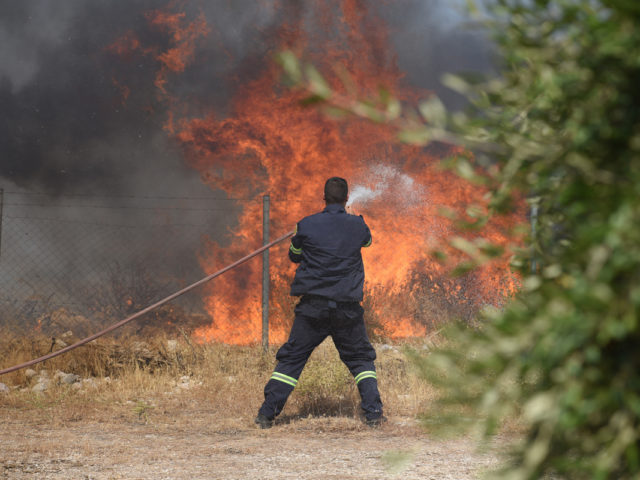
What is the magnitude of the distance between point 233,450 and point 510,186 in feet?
12.4

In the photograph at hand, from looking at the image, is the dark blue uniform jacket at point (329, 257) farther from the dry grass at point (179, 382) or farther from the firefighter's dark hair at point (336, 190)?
the dry grass at point (179, 382)

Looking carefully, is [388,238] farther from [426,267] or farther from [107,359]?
[107,359]

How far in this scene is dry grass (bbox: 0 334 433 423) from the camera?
5.80m

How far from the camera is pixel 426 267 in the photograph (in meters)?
10.5

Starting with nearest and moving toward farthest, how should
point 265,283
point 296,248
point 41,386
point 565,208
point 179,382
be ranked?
point 565,208
point 296,248
point 41,386
point 179,382
point 265,283

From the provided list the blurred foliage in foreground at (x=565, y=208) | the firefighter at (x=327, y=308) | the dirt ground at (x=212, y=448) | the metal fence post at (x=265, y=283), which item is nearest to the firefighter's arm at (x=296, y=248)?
the firefighter at (x=327, y=308)

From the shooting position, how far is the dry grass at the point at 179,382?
5.80 meters

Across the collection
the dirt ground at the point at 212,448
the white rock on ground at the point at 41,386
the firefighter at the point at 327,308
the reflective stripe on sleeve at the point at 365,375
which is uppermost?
the firefighter at the point at 327,308

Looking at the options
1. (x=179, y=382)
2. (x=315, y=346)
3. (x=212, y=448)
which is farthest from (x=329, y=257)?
(x=179, y=382)

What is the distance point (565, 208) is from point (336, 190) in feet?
13.4

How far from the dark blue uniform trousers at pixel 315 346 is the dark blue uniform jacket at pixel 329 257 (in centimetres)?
11

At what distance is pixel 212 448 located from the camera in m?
4.48

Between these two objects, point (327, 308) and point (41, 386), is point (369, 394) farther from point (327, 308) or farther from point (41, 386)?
point (41, 386)

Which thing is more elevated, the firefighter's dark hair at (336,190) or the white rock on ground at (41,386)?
the firefighter's dark hair at (336,190)
